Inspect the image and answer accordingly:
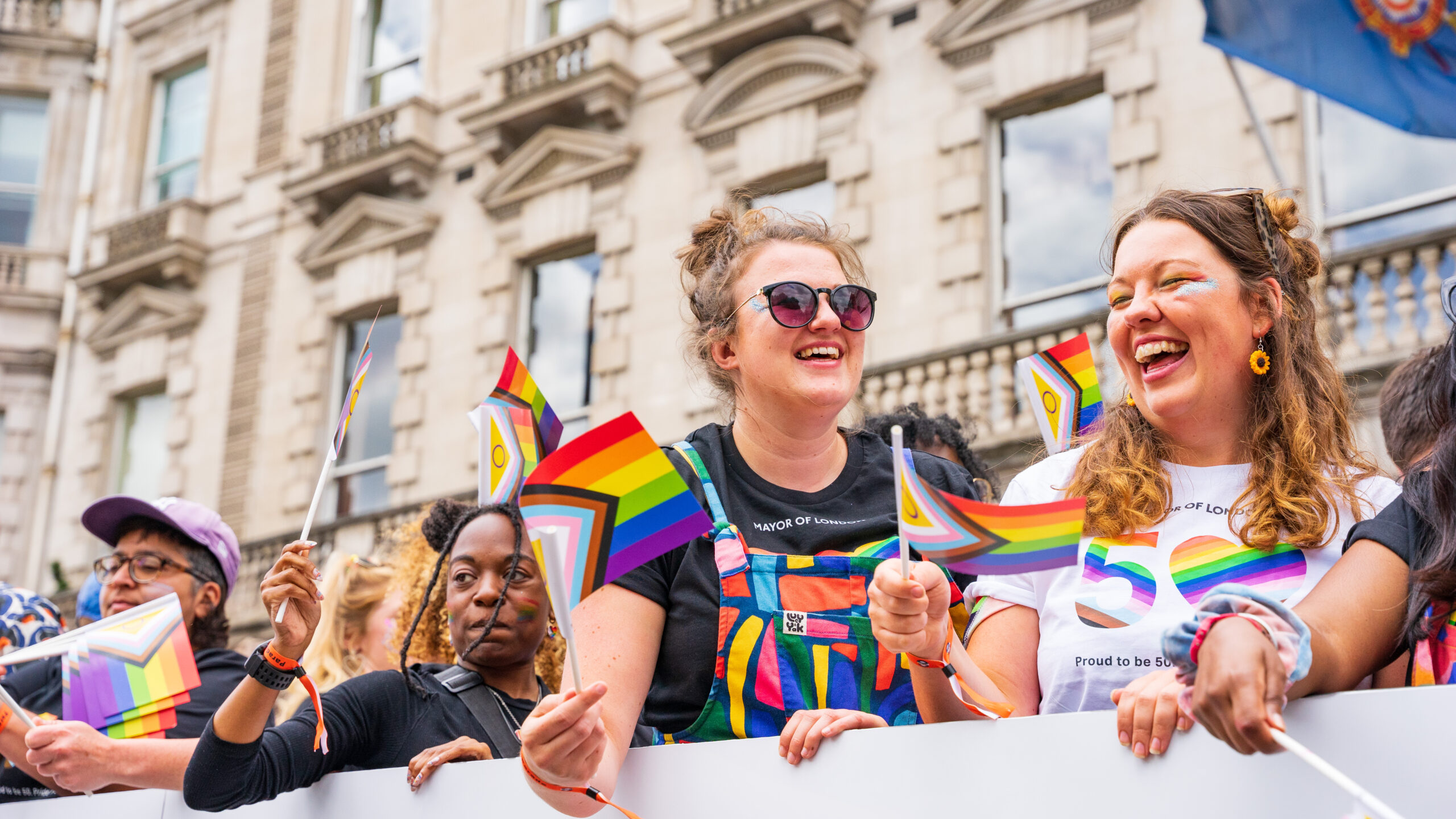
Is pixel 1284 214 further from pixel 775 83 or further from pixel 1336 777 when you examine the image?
pixel 775 83

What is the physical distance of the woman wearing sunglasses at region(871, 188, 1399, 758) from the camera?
88.2 inches

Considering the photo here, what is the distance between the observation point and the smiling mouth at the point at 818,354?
265 centimetres

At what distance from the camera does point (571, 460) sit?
6.52 ft

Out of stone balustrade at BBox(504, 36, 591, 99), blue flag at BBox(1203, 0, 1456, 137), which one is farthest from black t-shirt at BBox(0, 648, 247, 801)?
stone balustrade at BBox(504, 36, 591, 99)

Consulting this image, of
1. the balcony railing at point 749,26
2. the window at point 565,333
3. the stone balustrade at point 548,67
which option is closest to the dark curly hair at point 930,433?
the balcony railing at point 749,26

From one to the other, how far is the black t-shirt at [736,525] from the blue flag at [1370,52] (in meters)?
4.64

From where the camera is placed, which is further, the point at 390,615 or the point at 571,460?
the point at 390,615

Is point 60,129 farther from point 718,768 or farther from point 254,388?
point 718,768

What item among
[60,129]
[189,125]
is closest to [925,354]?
[189,125]

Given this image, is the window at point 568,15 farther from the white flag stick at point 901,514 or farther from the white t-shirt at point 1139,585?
the white flag stick at point 901,514

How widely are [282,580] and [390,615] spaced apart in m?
2.62

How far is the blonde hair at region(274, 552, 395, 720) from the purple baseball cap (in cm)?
93

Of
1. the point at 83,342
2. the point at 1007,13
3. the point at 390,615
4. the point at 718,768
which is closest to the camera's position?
the point at 718,768

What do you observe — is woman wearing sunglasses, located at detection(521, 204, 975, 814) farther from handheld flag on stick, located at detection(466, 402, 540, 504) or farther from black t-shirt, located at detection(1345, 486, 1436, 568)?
Result: black t-shirt, located at detection(1345, 486, 1436, 568)
